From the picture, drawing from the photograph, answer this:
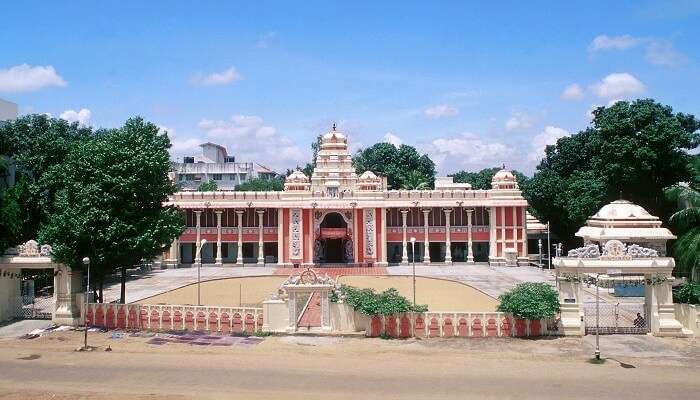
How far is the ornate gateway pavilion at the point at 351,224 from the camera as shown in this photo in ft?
172

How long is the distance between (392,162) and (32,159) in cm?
5139

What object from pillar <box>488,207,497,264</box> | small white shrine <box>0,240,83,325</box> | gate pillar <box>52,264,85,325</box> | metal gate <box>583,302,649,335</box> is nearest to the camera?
metal gate <box>583,302,649,335</box>

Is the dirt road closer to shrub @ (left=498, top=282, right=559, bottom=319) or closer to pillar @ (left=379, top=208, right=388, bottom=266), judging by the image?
shrub @ (left=498, top=282, right=559, bottom=319)

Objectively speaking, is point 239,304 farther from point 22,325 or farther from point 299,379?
point 299,379

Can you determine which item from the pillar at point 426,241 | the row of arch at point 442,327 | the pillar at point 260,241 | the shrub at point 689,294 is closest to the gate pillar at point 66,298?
the row of arch at point 442,327

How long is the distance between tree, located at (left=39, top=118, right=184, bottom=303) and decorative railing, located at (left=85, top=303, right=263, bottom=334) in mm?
2272

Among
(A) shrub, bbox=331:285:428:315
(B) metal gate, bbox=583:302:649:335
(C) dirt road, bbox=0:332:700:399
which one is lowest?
(C) dirt road, bbox=0:332:700:399

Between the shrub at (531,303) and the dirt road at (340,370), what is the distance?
1.05m

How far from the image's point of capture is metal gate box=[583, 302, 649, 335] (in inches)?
950

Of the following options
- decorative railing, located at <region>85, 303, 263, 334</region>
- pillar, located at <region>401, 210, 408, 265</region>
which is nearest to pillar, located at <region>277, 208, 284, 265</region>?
pillar, located at <region>401, 210, 408, 265</region>

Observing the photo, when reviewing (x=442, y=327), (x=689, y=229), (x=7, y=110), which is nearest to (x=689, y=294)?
(x=689, y=229)

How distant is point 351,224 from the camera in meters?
52.8

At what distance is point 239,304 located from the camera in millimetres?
31562

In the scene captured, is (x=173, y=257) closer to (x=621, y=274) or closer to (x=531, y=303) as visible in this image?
(x=531, y=303)
